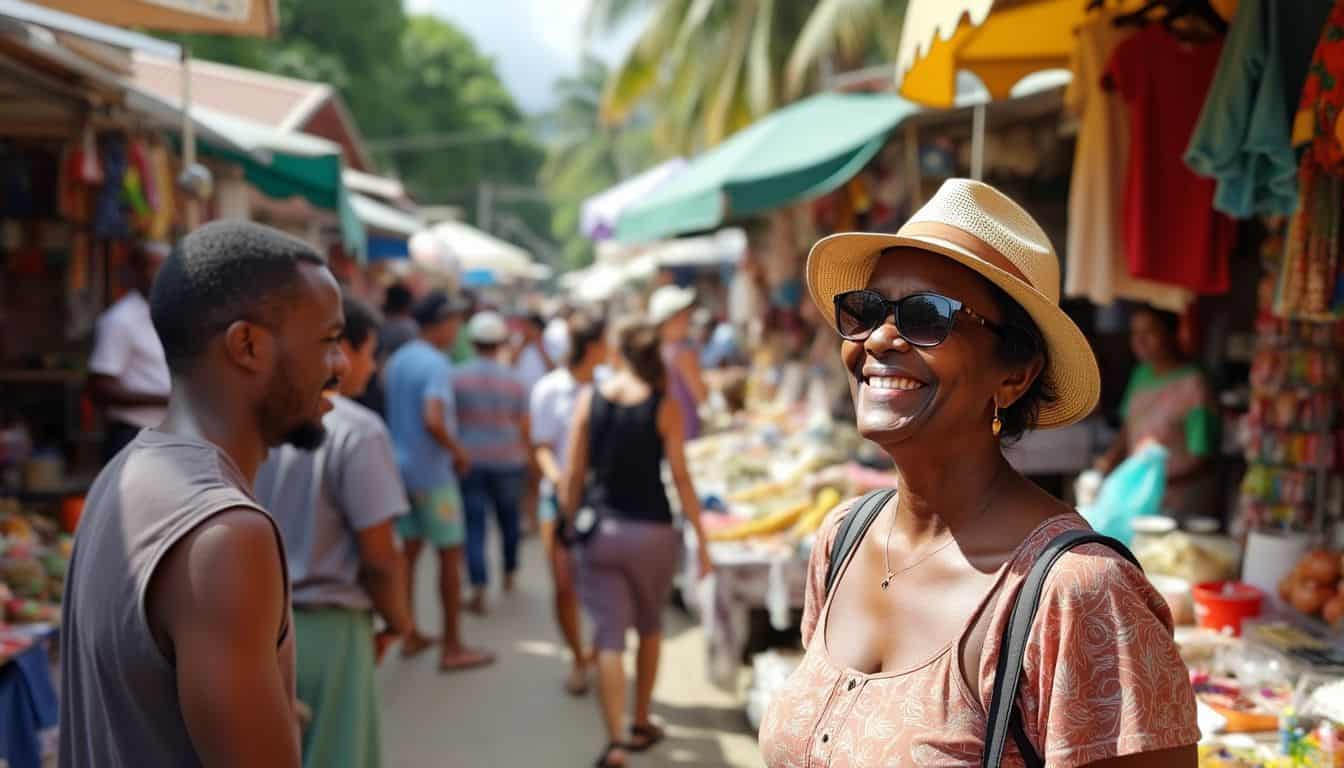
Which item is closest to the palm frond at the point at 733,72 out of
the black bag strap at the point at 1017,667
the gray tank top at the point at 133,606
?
the gray tank top at the point at 133,606

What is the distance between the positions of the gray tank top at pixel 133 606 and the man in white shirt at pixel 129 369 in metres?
4.11

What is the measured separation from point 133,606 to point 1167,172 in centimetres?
397

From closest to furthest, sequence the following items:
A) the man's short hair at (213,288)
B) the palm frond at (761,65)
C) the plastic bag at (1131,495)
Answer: the man's short hair at (213,288), the plastic bag at (1131,495), the palm frond at (761,65)

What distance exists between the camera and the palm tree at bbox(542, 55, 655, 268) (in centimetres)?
4675

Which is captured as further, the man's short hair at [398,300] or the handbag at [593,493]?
the man's short hair at [398,300]

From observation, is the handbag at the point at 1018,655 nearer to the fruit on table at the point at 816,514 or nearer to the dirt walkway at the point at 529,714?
the dirt walkway at the point at 529,714

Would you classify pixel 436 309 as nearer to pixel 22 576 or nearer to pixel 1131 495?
pixel 22 576

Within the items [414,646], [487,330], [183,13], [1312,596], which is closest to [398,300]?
[487,330]

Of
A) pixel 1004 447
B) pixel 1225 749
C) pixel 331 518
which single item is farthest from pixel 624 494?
pixel 1004 447

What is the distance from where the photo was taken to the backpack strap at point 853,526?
2.10 meters

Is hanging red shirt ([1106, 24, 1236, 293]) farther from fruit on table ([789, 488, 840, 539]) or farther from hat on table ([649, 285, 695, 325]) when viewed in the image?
hat on table ([649, 285, 695, 325])

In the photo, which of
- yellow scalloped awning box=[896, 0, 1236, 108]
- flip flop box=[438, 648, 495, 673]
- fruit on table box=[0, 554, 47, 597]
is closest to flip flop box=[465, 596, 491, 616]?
flip flop box=[438, 648, 495, 673]

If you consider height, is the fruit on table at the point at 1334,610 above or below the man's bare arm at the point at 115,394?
below

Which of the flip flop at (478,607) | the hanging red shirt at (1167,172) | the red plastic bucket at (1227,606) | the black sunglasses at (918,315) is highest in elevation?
the hanging red shirt at (1167,172)
